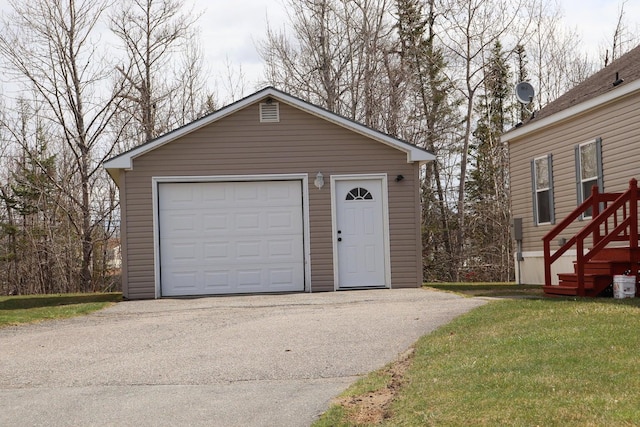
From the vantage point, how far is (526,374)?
6895mm

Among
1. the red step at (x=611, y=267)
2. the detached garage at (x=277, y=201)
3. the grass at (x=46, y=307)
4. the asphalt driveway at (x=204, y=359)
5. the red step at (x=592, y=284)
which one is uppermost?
the detached garage at (x=277, y=201)

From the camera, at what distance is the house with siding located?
1360cm

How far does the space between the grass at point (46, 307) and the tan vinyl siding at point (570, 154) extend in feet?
30.1

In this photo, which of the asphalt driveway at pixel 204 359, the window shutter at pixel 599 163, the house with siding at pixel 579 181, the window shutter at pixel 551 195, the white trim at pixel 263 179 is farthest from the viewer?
the window shutter at pixel 551 195

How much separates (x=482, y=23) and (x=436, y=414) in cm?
2727

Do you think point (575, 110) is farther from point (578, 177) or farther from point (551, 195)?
point (551, 195)

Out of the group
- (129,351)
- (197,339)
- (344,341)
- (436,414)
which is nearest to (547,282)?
(344,341)

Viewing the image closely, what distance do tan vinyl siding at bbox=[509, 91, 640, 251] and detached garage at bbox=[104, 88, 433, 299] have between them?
293 cm

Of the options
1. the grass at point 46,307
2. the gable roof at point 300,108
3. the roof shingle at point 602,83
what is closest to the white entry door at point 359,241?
the gable roof at point 300,108

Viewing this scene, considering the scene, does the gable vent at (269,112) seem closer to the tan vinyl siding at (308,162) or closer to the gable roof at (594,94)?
the tan vinyl siding at (308,162)

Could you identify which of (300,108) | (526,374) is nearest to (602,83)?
(300,108)

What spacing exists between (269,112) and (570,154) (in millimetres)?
6144

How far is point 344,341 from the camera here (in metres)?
10.2

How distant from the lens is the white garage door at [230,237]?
1753 cm
